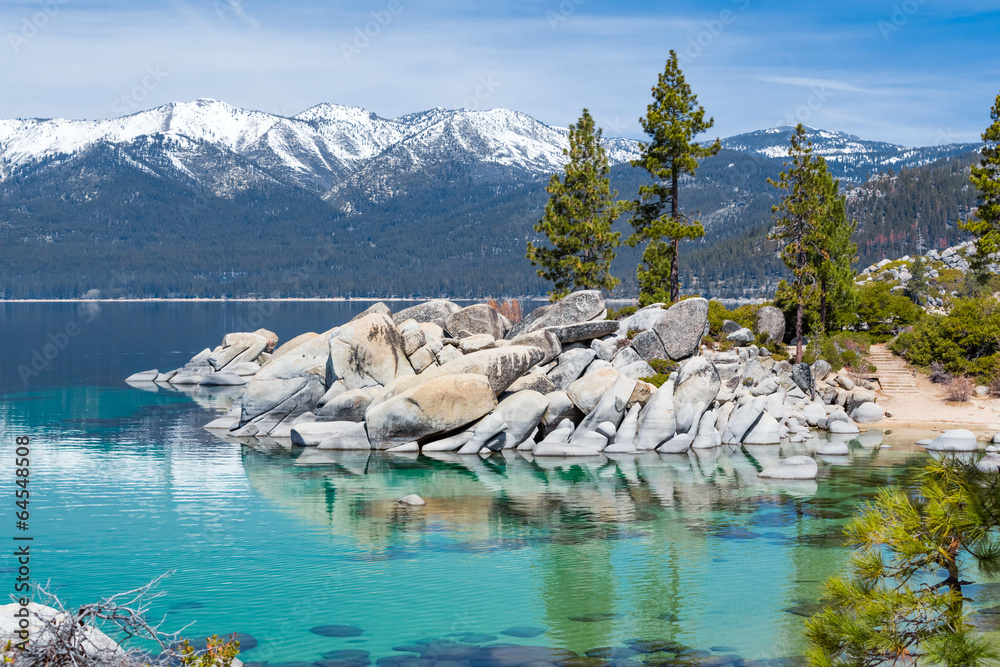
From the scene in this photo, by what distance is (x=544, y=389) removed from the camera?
4603 cm

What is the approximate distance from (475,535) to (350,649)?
931 centimetres

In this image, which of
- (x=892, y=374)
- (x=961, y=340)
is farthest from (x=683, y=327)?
(x=961, y=340)

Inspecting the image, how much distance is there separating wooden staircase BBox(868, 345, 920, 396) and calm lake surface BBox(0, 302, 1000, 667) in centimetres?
835

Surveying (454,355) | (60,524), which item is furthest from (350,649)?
(454,355)

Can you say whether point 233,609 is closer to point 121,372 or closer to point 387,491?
point 387,491

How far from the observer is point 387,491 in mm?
33781

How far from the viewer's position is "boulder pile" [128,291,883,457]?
42188mm

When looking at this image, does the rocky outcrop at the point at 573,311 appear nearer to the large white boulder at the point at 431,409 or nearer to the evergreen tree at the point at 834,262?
the large white boulder at the point at 431,409

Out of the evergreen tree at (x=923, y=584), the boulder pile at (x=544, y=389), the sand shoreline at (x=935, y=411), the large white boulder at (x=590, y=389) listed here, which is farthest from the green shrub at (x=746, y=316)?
the evergreen tree at (x=923, y=584)

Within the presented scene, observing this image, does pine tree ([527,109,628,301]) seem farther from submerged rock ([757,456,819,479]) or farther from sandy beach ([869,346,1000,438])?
submerged rock ([757,456,819,479])

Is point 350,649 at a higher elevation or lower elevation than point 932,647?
lower

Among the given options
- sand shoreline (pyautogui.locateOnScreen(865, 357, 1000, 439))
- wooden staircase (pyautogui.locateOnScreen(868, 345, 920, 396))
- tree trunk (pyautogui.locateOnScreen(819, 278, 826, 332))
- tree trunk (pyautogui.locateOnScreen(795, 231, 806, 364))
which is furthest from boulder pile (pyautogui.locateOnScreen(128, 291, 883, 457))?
tree trunk (pyautogui.locateOnScreen(819, 278, 826, 332))

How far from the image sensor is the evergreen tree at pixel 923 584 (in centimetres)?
941

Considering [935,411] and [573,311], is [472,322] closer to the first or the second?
[573,311]
